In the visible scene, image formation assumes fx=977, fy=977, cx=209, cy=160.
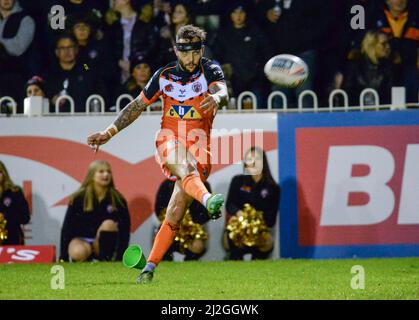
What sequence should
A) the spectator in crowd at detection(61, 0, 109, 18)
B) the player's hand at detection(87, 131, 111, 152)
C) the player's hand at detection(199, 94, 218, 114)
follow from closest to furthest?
the player's hand at detection(199, 94, 218, 114), the player's hand at detection(87, 131, 111, 152), the spectator in crowd at detection(61, 0, 109, 18)

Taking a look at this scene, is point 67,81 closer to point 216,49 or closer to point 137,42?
point 137,42

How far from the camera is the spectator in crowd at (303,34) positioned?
14086mm

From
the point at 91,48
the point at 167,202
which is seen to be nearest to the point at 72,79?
the point at 91,48

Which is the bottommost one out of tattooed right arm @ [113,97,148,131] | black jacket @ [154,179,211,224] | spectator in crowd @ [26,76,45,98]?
black jacket @ [154,179,211,224]

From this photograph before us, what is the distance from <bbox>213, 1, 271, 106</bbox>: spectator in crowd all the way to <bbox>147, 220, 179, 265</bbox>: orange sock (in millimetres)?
4508

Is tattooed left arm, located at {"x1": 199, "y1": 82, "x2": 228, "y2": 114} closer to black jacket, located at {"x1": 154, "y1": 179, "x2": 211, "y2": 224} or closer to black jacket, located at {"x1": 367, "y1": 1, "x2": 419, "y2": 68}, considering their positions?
black jacket, located at {"x1": 154, "y1": 179, "x2": 211, "y2": 224}

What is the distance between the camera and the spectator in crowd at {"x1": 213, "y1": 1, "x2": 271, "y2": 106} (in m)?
14.1

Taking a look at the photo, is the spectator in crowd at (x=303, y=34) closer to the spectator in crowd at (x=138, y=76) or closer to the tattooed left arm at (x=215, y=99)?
the spectator in crowd at (x=138, y=76)

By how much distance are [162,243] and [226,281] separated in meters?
0.86

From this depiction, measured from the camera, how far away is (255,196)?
13.7m

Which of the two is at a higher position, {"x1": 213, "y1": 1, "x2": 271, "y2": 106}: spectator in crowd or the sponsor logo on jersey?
{"x1": 213, "y1": 1, "x2": 271, "y2": 106}: spectator in crowd

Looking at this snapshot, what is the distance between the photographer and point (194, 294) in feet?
29.5

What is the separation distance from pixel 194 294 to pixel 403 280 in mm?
2428

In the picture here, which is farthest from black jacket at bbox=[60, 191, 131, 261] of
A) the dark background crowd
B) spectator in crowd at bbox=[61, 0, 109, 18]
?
spectator in crowd at bbox=[61, 0, 109, 18]
